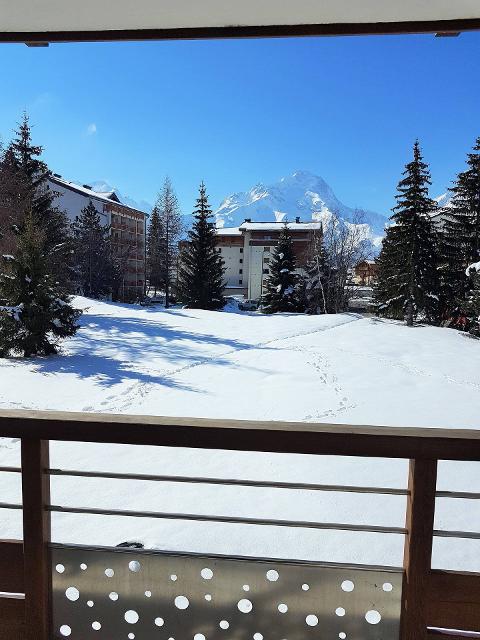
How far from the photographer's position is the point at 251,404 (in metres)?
5.81

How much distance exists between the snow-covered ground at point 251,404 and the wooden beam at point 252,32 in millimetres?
2158

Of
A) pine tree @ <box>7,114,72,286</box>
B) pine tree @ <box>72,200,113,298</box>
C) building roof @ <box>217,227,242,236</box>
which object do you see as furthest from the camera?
building roof @ <box>217,227,242,236</box>

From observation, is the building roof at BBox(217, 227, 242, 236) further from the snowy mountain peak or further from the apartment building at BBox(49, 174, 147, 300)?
the snowy mountain peak

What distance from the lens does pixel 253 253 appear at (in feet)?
85.3

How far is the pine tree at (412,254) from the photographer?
1440cm

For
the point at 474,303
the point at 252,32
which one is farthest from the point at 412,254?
the point at 252,32

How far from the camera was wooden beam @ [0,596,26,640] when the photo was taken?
883 millimetres

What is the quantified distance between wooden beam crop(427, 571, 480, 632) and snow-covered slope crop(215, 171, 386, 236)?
17395 mm

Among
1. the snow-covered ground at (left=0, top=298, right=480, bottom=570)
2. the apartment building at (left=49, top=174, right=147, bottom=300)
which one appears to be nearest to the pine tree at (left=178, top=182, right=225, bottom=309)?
the apartment building at (left=49, top=174, right=147, bottom=300)

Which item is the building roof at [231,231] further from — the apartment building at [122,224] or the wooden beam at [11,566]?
the wooden beam at [11,566]

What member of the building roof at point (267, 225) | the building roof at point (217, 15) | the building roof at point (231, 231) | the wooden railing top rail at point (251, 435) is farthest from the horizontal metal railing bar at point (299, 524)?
the building roof at point (231, 231)

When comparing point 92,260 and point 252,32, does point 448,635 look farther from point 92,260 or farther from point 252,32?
point 92,260

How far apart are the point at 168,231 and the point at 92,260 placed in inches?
147

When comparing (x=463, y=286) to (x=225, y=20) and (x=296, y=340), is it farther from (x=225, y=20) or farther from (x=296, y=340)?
→ (x=225, y=20)
